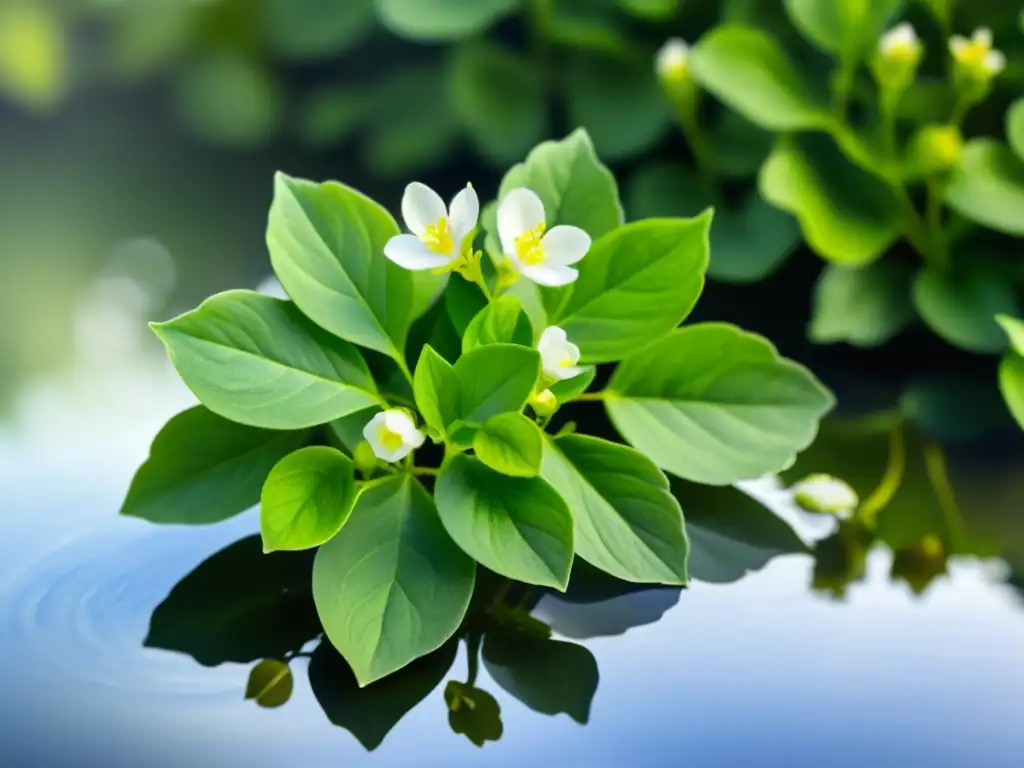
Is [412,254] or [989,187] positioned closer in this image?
[412,254]

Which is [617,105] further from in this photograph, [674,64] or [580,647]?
[580,647]

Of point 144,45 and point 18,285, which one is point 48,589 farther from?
point 144,45

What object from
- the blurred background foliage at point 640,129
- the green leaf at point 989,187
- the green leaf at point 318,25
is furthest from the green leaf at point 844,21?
the green leaf at point 318,25

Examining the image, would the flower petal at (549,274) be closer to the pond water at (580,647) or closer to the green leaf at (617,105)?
the pond water at (580,647)

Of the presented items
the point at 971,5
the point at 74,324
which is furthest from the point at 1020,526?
the point at 74,324

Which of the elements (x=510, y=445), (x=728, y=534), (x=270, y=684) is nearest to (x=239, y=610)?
(x=270, y=684)
